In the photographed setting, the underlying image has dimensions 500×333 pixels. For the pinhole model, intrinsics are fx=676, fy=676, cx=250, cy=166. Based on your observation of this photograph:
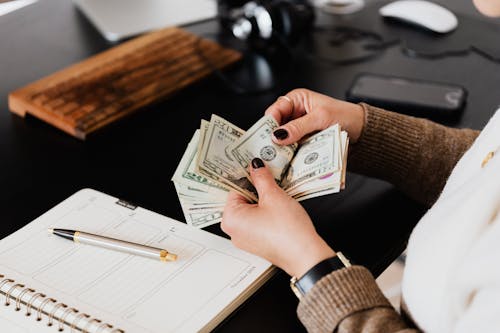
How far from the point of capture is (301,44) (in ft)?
4.92

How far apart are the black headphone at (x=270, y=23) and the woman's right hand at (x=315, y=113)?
0.45m

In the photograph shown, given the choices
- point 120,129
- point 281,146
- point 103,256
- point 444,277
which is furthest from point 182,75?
point 444,277

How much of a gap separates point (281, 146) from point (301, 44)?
61cm

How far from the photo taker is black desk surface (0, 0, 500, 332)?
920 mm

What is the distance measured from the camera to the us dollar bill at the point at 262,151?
92 cm

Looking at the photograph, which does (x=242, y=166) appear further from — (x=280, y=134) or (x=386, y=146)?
(x=386, y=146)

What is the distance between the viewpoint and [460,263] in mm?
699

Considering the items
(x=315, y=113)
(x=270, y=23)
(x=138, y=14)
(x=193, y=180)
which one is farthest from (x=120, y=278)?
(x=138, y=14)

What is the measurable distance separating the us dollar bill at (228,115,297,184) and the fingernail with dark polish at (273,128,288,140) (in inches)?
0.5

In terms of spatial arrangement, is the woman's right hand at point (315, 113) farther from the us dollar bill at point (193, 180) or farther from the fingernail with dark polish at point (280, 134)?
the us dollar bill at point (193, 180)

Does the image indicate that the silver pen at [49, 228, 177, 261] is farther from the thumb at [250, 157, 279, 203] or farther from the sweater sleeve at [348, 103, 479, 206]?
the sweater sleeve at [348, 103, 479, 206]

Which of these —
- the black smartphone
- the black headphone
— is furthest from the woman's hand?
the black headphone

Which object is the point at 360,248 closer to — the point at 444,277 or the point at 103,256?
the point at 444,277

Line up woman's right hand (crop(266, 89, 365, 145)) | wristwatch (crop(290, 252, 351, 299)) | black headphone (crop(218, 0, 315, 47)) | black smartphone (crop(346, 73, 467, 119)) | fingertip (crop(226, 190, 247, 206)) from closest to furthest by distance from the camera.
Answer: wristwatch (crop(290, 252, 351, 299)) < fingertip (crop(226, 190, 247, 206)) < woman's right hand (crop(266, 89, 365, 145)) < black smartphone (crop(346, 73, 467, 119)) < black headphone (crop(218, 0, 315, 47))
